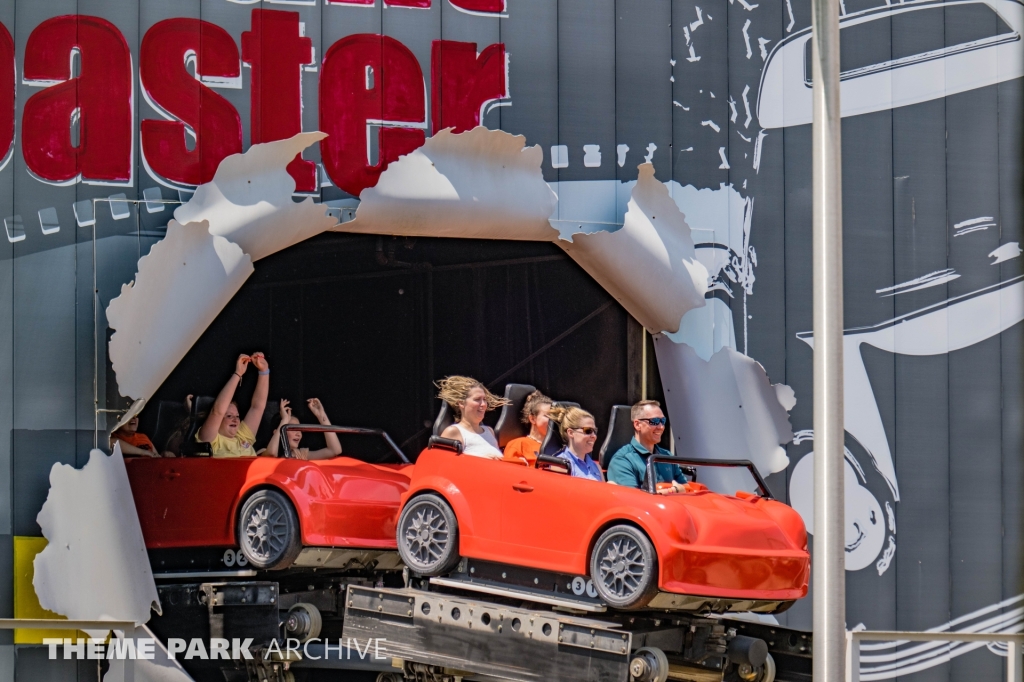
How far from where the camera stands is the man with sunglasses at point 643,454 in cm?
799

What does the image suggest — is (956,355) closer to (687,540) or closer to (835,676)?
(687,540)

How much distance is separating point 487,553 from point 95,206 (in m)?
3.21

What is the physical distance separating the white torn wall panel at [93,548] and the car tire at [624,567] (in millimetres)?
2733

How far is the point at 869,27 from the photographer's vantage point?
961cm

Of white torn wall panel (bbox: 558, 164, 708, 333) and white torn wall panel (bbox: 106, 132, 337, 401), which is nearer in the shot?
white torn wall panel (bbox: 106, 132, 337, 401)

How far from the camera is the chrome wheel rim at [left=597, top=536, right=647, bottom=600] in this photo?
724cm

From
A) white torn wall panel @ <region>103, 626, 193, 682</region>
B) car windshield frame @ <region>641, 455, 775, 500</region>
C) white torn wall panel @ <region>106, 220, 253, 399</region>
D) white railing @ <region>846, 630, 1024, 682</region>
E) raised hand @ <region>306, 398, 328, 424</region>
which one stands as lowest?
white torn wall panel @ <region>103, 626, 193, 682</region>

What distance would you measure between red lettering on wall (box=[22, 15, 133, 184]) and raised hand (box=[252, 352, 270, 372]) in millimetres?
1379

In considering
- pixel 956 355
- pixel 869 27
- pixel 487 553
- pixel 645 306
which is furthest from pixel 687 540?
pixel 869 27

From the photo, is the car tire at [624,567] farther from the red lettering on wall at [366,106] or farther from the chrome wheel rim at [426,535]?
the red lettering on wall at [366,106]

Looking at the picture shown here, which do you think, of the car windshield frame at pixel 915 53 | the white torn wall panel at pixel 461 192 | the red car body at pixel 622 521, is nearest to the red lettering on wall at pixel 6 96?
the white torn wall panel at pixel 461 192

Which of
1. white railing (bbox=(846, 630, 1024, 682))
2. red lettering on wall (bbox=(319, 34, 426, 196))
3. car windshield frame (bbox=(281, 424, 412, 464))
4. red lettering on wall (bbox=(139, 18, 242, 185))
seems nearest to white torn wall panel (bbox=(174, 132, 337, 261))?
red lettering on wall (bbox=(139, 18, 242, 185))

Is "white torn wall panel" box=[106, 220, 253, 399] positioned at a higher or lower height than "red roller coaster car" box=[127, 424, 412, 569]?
higher

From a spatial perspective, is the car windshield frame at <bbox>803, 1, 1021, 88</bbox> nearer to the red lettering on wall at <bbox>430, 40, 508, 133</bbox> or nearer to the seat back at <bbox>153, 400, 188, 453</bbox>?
the red lettering on wall at <bbox>430, 40, 508, 133</bbox>
